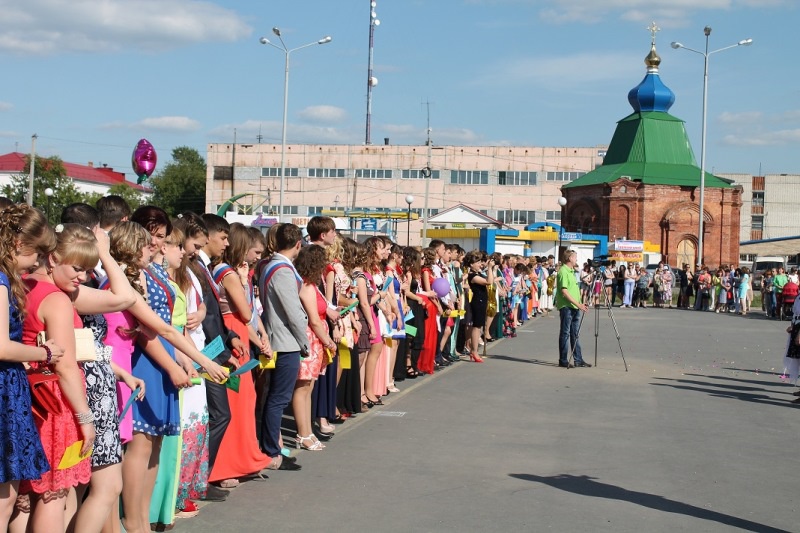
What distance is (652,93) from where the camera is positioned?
2867 inches

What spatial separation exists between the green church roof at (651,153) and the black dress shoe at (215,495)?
6317 cm

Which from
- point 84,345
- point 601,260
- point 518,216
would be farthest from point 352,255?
point 518,216

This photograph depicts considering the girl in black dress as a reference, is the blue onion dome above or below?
above

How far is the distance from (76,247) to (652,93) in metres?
71.7

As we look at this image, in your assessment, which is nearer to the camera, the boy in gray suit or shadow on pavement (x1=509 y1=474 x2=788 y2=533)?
shadow on pavement (x1=509 y1=474 x2=788 y2=533)

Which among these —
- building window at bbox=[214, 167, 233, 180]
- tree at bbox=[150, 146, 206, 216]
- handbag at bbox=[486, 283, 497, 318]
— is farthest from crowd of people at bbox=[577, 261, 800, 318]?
tree at bbox=[150, 146, 206, 216]

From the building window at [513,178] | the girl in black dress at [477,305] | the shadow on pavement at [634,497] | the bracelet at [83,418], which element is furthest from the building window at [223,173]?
the bracelet at [83,418]

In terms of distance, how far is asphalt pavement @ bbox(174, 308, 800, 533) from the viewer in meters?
7.01

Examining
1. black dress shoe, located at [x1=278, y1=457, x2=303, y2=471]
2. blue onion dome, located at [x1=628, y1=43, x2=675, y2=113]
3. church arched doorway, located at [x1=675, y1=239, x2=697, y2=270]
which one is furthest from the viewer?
blue onion dome, located at [x1=628, y1=43, x2=675, y2=113]

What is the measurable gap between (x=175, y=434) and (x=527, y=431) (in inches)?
208

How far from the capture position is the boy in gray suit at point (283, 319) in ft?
28.2

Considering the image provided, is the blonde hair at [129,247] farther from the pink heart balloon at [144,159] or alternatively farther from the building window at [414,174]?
the building window at [414,174]

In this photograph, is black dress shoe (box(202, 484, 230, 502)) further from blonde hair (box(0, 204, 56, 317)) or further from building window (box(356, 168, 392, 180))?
building window (box(356, 168, 392, 180))

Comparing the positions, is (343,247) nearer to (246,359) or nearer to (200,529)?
(246,359)
